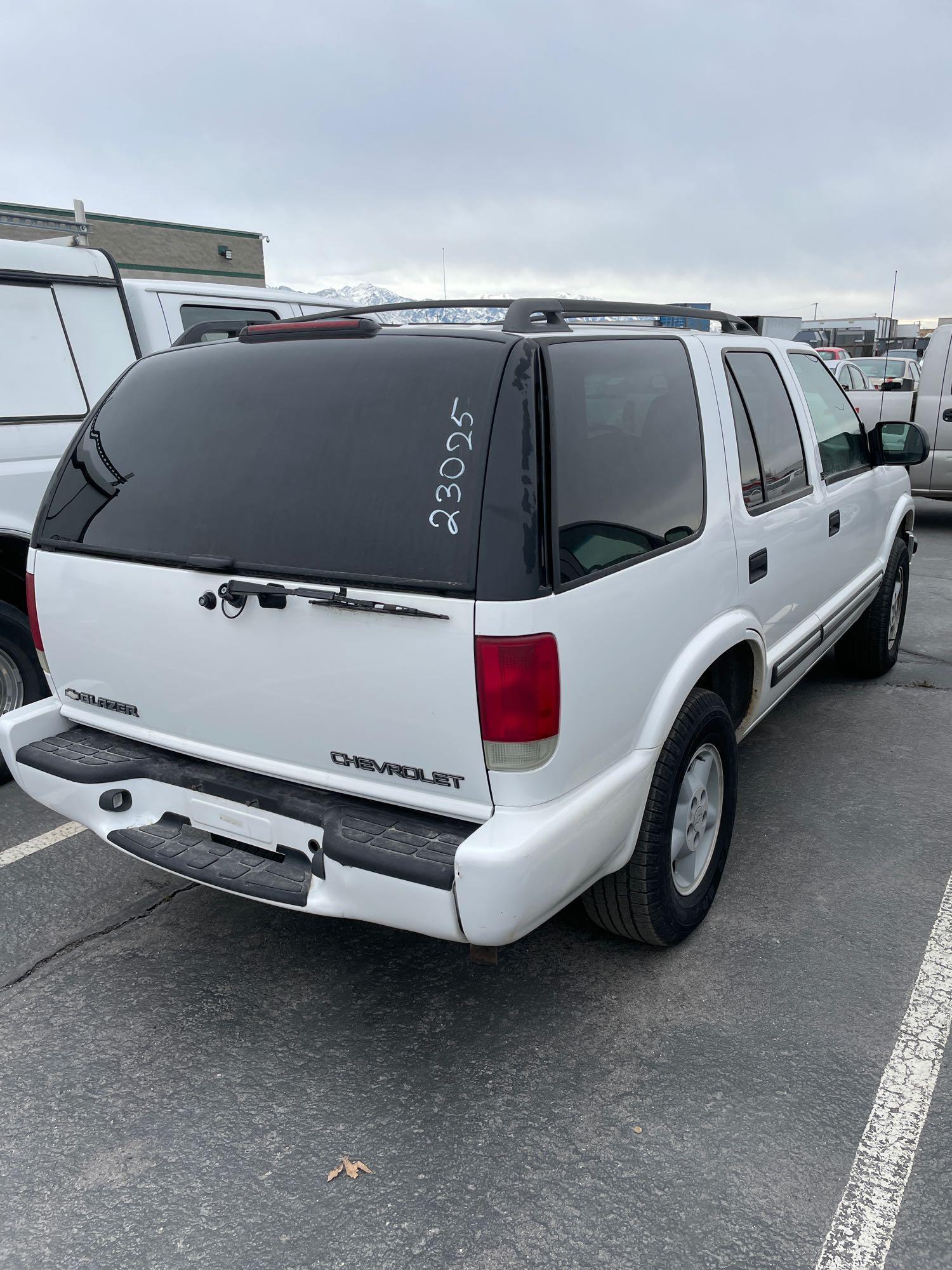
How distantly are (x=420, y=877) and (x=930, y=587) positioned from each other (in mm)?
7214

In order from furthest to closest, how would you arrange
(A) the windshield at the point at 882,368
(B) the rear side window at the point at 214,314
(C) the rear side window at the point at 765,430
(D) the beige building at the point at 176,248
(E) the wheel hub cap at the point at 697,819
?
(D) the beige building at the point at 176,248
(A) the windshield at the point at 882,368
(B) the rear side window at the point at 214,314
(C) the rear side window at the point at 765,430
(E) the wheel hub cap at the point at 697,819

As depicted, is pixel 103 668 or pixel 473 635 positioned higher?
pixel 473 635

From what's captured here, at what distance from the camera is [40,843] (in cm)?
399

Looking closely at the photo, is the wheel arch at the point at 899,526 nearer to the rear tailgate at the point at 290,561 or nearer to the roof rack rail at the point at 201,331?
the roof rack rail at the point at 201,331

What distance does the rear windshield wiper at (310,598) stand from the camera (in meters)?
2.27

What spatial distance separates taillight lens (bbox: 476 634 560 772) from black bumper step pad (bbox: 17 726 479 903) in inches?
9.4

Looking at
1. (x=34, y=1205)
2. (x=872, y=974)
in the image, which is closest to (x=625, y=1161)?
(x=872, y=974)

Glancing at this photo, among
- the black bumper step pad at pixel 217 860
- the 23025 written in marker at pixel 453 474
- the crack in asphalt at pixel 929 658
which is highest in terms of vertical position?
the 23025 written in marker at pixel 453 474

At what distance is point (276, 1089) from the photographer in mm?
2586

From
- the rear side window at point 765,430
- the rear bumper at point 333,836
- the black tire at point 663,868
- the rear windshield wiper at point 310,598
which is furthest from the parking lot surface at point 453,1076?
the rear side window at point 765,430

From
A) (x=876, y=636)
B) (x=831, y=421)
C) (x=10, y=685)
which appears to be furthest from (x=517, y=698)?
(x=876, y=636)

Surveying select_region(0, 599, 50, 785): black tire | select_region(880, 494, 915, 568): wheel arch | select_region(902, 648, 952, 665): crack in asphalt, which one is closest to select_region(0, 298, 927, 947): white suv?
select_region(0, 599, 50, 785): black tire

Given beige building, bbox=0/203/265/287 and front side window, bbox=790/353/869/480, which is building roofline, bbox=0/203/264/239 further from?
front side window, bbox=790/353/869/480

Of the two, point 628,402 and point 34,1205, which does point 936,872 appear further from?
point 34,1205
